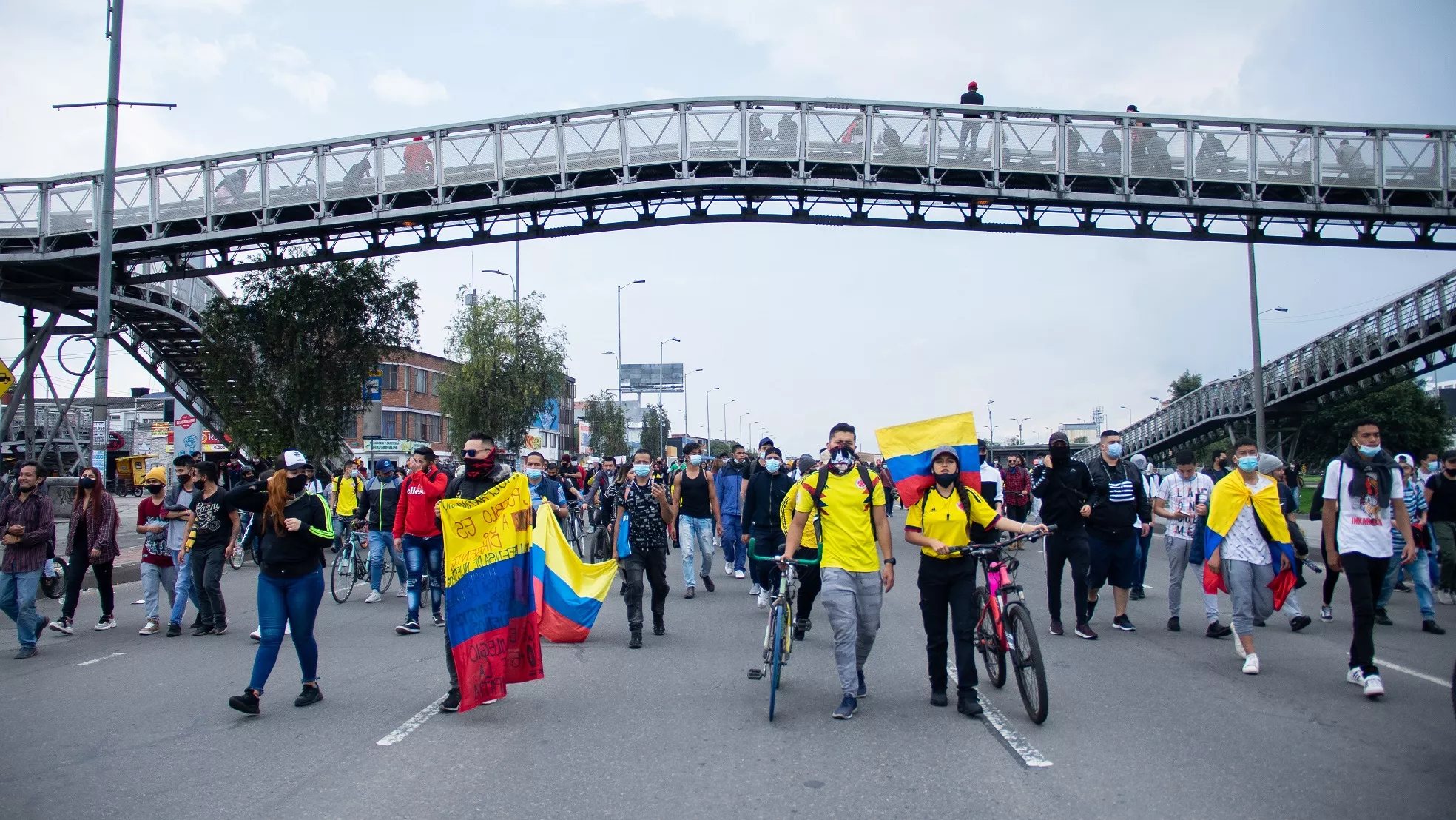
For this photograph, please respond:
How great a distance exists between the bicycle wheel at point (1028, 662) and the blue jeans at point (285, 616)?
4.77 meters

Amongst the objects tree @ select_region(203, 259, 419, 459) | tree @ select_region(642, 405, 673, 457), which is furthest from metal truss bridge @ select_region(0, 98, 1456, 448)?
tree @ select_region(642, 405, 673, 457)

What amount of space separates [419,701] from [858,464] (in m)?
3.59

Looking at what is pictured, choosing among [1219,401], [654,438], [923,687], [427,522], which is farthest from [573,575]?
[654,438]

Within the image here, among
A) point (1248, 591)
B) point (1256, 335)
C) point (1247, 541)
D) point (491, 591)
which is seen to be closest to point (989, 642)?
point (1248, 591)

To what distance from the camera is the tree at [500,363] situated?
3803 cm

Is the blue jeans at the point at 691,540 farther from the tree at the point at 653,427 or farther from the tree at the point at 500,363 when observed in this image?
the tree at the point at 653,427

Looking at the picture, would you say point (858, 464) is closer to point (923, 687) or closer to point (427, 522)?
point (923, 687)

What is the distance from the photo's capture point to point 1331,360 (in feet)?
108

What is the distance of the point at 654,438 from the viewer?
352ft

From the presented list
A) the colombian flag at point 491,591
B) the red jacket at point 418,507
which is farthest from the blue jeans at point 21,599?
the colombian flag at point 491,591

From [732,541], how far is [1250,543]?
8938mm

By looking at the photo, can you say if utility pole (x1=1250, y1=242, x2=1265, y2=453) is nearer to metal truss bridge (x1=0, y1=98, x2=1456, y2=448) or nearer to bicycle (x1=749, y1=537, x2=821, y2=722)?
metal truss bridge (x1=0, y1=98, x2=1456, y2=448)

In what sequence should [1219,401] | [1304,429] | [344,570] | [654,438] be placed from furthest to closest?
[654,438]
[1304,429]
[1219,401]
[344,570]

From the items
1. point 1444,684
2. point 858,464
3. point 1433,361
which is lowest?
point 1444,684
